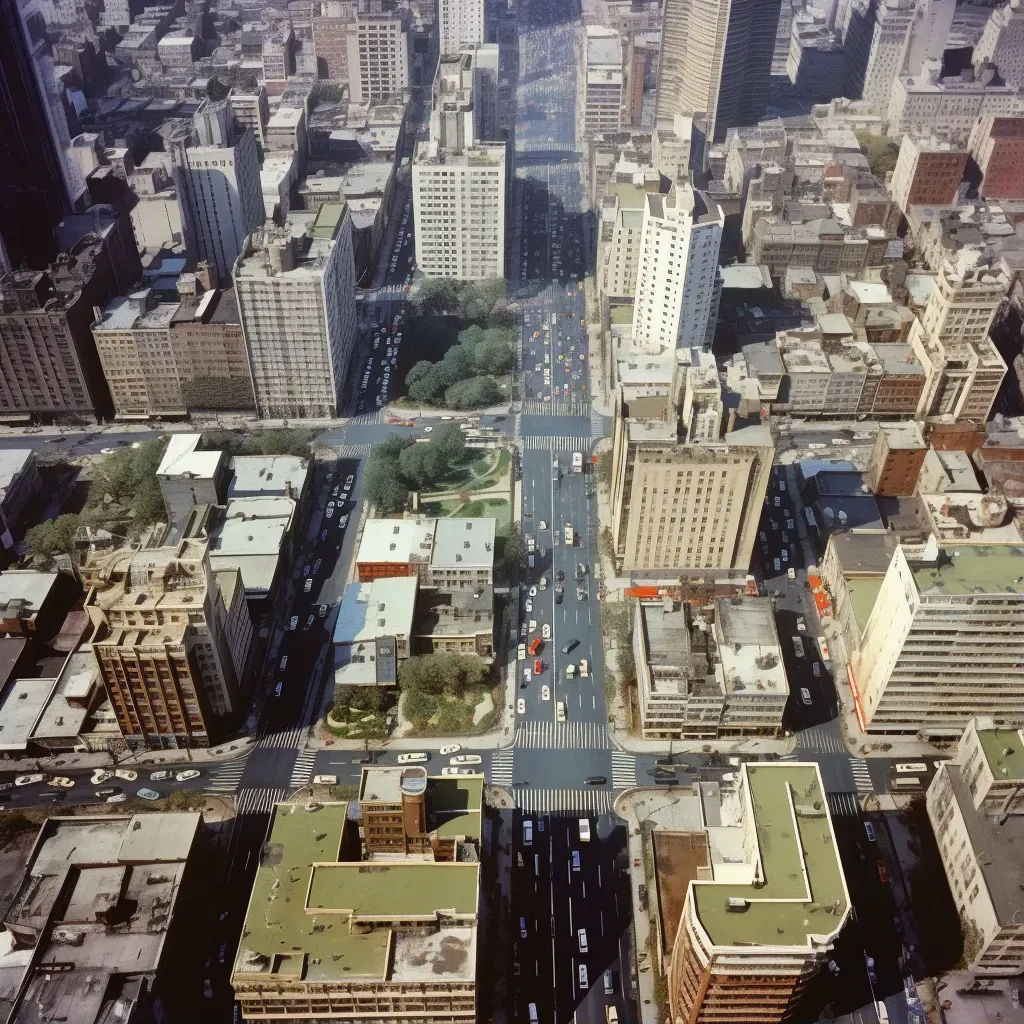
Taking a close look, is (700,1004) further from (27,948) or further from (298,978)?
(27,948)

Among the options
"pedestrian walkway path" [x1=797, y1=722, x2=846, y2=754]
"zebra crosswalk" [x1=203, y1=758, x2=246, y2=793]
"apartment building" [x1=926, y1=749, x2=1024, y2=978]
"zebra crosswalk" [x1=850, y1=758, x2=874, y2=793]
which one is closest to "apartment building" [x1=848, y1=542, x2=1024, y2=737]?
"pedestrian walkway path" [x1=797, y1=722, x2=846, y2=754]

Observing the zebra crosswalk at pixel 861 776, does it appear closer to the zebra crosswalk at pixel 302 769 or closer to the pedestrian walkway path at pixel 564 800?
the pedestrian walkway path at pixel 564 800

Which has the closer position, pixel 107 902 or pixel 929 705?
pixel 107 902

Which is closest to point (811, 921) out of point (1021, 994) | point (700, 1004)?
point (700, 1004)

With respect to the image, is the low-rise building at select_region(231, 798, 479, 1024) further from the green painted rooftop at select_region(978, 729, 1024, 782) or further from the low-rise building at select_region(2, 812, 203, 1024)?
the green painted rooftop at select_region(978, 729, 1024, 782)

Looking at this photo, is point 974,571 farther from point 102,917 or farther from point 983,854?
point 102,917

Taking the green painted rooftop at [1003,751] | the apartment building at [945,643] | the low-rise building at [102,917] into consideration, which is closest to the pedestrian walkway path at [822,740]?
the apartment building at [945,643]

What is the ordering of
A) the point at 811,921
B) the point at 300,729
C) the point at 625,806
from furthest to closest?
the point at 300,729 → the point at 625,806 → the point at 811,921

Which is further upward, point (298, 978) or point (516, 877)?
point (298, 978)
